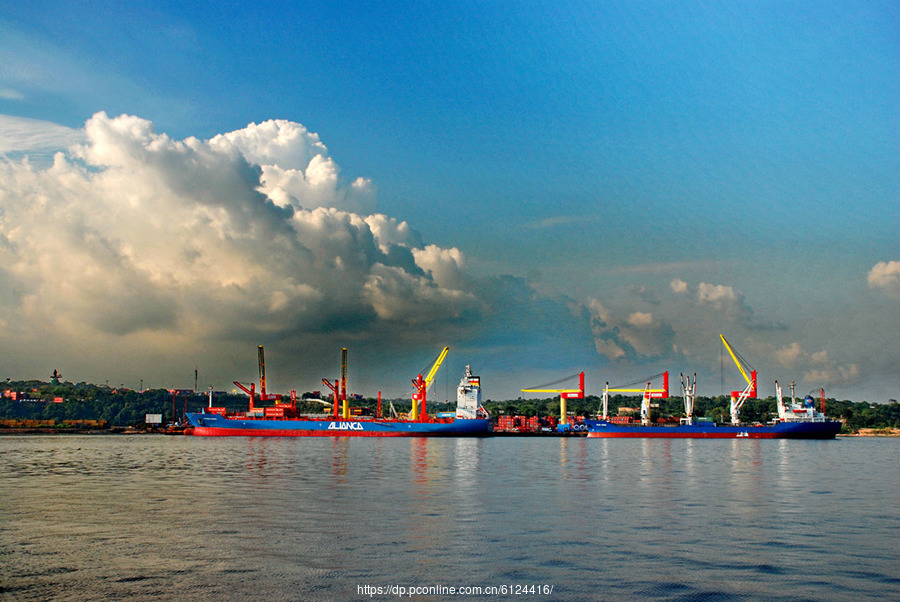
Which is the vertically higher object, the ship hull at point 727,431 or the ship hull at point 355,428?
the ship hull at point 355,428

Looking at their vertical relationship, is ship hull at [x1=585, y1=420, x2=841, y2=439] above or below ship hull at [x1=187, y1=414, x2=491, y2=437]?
below

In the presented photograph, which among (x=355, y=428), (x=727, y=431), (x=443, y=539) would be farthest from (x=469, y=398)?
(x=443, y=539)

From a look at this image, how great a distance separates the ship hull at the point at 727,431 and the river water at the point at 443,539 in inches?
4381

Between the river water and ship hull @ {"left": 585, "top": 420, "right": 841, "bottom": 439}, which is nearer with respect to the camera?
the river water

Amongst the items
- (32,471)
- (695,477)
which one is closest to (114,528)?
(32,471)

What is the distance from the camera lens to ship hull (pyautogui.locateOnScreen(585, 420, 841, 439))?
5837 inches

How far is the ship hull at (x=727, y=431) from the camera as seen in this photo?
148250mm

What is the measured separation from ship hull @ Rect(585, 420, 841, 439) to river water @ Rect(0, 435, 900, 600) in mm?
111272

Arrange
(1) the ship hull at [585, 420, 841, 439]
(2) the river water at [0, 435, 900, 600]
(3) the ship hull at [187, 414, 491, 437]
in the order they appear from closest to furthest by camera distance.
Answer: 1. (2) the river water at [0, 435, 900, 600]
2. (3) the ship hull at [187, 414, 491, 437]
3. (1) the ship hull at [585, 420, 841, 439]

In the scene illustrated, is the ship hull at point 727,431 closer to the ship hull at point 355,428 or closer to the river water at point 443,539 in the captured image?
the ship hull at point 355,428

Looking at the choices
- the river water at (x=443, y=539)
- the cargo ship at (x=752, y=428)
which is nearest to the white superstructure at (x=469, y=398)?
the cargo ship at (x=752, y=428)

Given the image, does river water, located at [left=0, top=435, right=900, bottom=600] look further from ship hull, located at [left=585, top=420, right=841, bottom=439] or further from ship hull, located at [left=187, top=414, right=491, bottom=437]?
ship hull, located at [left=585, top=420, right=841, bottom=439]

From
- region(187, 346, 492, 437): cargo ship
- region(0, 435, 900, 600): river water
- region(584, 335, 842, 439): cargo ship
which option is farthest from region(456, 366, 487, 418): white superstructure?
region(0, 435, 900, 600): river water

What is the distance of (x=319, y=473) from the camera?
2029 inches
